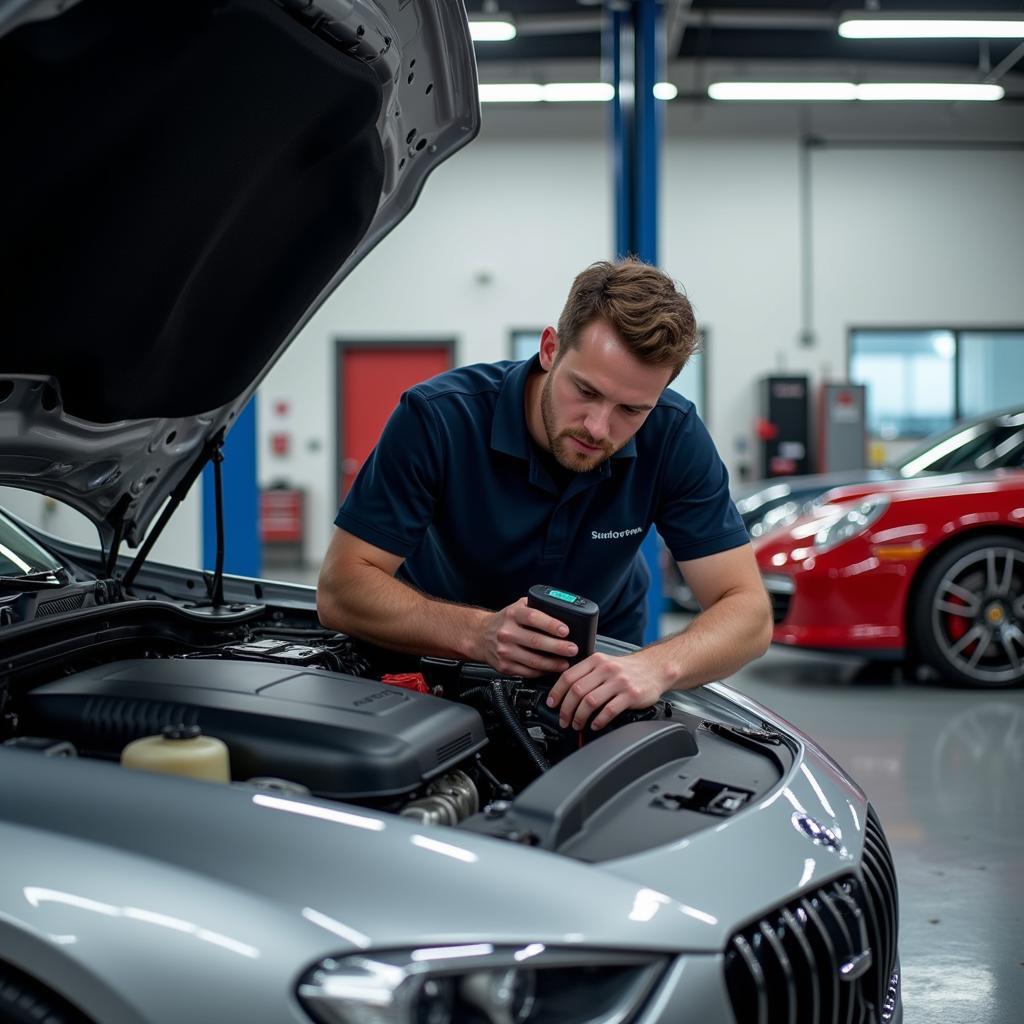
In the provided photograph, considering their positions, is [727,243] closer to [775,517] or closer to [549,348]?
[775,517]

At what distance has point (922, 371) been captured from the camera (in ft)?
33.4

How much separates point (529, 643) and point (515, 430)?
1.72ft

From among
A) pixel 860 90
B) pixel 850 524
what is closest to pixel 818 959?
pixel 850 524

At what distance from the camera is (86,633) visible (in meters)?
1.47

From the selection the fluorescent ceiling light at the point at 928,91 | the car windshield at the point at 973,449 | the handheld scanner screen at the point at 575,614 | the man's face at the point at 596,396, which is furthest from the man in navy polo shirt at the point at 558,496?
the fluorescent ceiling light at the point at 928,91

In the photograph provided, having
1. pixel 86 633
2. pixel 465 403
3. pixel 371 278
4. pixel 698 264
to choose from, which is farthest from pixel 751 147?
pixel 86 633

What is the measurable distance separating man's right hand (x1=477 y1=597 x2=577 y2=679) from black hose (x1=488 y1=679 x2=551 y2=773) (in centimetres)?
3

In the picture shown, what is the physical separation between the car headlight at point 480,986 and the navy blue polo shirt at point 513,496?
100 cm

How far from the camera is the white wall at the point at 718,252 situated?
9969mm

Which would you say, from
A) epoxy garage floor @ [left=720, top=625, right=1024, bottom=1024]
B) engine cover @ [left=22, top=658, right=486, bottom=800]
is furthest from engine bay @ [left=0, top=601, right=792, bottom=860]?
epoxy garage floor @ [left=720, top=625, right=1024, bottom=1024]

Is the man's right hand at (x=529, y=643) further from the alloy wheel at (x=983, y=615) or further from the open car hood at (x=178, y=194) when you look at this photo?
the alloy wheel at (x=983, y=615)

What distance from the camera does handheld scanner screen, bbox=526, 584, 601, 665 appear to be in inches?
55.1

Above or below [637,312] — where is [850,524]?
below

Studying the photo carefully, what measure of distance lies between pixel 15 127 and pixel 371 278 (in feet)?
30.2
